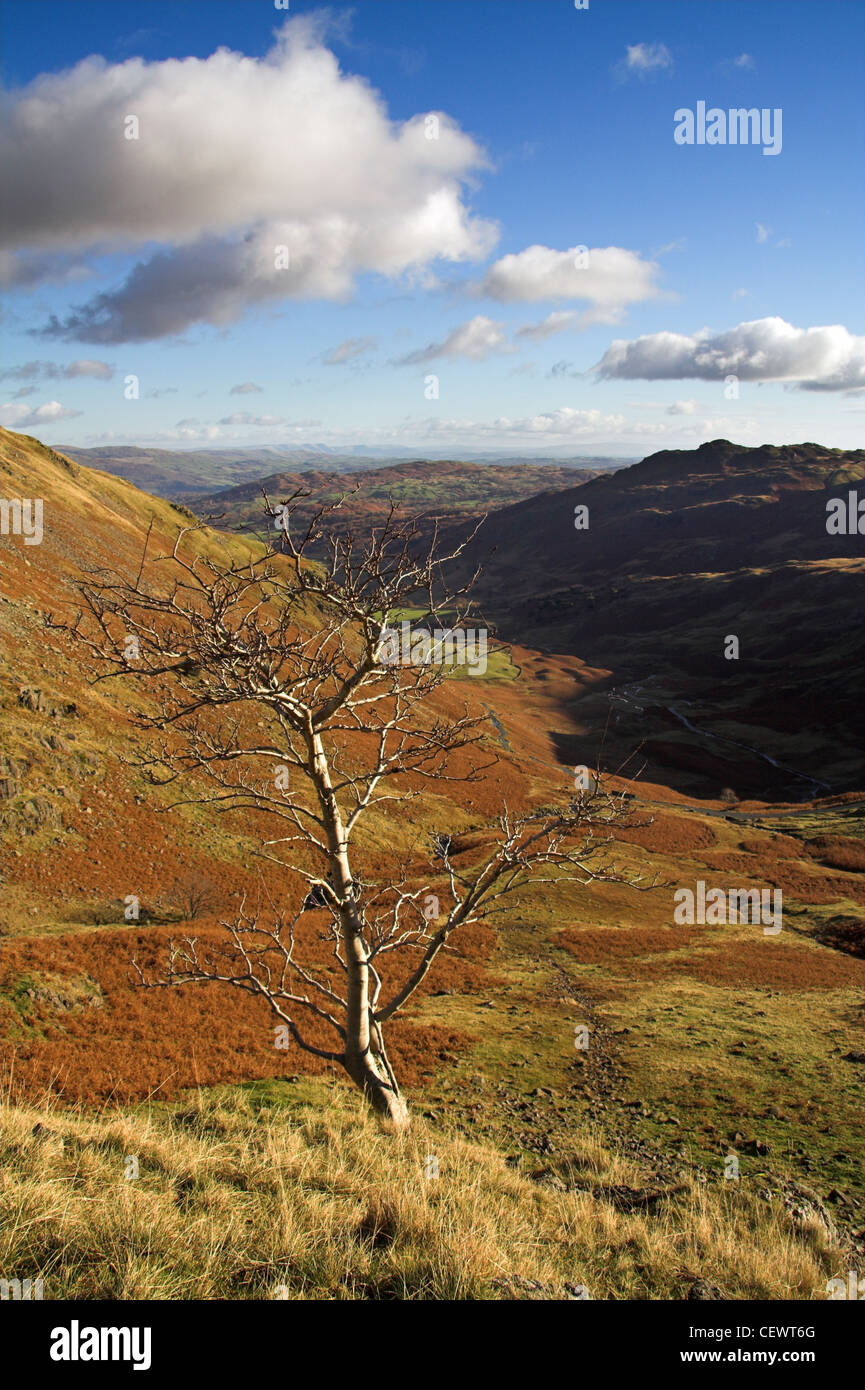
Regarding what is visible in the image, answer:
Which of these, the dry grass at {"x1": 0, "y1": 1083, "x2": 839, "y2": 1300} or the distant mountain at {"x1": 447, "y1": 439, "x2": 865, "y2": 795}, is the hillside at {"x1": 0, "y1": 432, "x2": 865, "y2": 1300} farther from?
the distant mountain at {"x1": 447, "y1": 439, "x2": 865, "y2": 795}

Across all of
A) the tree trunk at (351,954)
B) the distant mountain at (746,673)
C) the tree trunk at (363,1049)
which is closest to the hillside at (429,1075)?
the tree trunk at (363,1049)

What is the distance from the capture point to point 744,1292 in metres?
7.00

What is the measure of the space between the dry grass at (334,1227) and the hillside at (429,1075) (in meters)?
0.04

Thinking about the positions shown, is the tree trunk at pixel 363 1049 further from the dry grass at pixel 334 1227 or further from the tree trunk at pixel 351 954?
the dry grass at pixel 334 1227

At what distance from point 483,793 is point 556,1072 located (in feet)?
126

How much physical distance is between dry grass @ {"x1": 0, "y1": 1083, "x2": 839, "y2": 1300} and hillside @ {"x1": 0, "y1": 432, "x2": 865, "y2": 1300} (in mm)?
40

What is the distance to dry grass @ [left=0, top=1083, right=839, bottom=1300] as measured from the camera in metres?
5.64

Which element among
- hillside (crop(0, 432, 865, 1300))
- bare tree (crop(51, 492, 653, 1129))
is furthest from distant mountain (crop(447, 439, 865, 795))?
bare tree (crop(51, 492, 653, 1129))

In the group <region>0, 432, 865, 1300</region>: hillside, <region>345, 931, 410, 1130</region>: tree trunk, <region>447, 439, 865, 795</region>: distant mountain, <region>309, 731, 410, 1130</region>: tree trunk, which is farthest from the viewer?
<region>447, 439, 865, 795</region>: distant mountain

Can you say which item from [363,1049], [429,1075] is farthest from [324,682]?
[429,1075]

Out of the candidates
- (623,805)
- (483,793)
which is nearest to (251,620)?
(623,805)

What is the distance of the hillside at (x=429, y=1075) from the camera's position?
6.41m

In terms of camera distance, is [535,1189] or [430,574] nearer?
[430,574]

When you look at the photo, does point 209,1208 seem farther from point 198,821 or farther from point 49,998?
point 198,821
